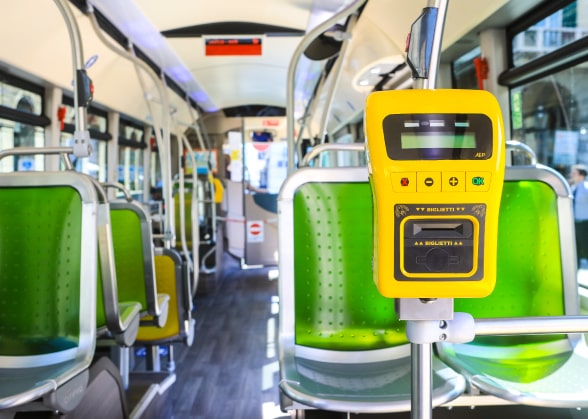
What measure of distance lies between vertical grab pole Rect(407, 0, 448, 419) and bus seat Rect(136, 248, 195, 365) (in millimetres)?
2943

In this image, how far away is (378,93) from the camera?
822mm

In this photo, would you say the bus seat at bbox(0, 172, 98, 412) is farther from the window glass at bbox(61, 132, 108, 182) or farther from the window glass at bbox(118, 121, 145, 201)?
the window glass at bbox(118, 121, 145, 201)

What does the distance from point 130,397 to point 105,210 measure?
4.29 feet

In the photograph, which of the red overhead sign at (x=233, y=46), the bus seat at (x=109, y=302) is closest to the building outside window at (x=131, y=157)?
the red overhead sign at (x=233, y=46)

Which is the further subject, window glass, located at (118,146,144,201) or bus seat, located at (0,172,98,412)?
window glass, located at (118,146,144,201)

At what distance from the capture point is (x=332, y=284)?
5.61 feet

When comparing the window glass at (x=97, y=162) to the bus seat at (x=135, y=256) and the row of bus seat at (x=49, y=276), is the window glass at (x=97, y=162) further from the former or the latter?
the row of bus seat at (x=49, y=276)

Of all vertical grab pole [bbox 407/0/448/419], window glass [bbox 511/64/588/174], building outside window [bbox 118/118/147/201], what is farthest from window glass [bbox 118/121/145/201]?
vertical grab pole [bbox 407/0/448/419]

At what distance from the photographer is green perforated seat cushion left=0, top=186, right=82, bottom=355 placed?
6.13 ft

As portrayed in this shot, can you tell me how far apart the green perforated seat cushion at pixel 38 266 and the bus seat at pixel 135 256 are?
105 centimetres

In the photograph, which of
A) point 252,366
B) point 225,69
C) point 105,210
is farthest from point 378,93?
point 225,69

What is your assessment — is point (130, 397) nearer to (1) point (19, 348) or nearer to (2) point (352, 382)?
(1) point (19, 348)

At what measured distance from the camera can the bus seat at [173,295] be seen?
3590 mm

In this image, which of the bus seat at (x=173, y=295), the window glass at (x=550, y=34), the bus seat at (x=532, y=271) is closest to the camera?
the bus seat at (x=532, y=271)
